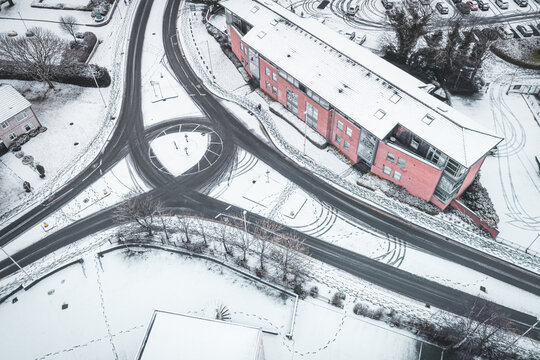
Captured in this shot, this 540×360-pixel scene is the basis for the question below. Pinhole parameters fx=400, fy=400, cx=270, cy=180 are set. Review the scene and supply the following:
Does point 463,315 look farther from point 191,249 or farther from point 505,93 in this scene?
point 505,93

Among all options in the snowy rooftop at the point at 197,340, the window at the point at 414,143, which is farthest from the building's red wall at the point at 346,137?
the snowy rooftop at the point at 197,340

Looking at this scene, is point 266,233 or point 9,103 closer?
point 266,233

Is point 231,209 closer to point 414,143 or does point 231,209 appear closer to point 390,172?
point 390,172

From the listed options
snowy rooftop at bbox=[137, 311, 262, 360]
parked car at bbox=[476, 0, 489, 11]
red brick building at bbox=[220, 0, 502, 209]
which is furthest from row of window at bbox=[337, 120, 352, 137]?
parked car at bbox=[476, 0, 489, 11]

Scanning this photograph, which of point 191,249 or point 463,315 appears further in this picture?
point 191,249

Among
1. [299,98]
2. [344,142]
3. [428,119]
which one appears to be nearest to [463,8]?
[299,98]

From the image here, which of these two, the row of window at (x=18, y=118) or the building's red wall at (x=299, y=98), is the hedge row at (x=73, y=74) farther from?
the building's red wall at (x=299, y=98)

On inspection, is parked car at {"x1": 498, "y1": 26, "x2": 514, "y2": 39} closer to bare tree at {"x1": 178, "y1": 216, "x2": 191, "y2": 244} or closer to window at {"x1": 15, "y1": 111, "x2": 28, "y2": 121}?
bare tree at {"x1": 178, "y1": 216, "x2": 191, "y2": 244}

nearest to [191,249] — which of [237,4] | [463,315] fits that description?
[463,315]
